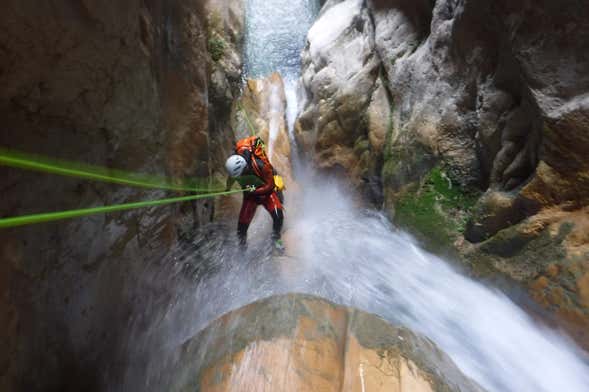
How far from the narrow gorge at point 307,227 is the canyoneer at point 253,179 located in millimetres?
523

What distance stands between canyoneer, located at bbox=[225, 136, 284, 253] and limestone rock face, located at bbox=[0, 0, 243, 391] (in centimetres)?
113

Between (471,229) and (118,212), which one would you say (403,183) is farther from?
(118,212)

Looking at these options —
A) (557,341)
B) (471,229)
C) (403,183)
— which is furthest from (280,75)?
(557,341)

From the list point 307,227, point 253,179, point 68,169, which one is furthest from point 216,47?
point 68,169

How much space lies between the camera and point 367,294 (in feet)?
12.6

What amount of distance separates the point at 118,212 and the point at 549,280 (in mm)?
3715

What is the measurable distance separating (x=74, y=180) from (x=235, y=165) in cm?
235

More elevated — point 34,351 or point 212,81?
point 212,81

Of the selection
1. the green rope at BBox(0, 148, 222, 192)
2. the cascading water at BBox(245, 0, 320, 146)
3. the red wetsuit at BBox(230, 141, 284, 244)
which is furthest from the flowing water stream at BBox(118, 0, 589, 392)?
the cascading water at BBox(245, 0, 320, 146)

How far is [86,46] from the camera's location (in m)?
2.05

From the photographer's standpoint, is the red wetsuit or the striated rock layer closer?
the striated rock layer

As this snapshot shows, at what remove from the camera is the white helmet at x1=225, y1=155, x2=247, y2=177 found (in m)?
4.18

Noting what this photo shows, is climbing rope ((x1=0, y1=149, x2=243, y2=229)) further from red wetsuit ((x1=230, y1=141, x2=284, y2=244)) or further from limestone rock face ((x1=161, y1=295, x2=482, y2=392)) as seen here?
red wetsuit ((x1=230, y1=141, x2=284, y2=244))

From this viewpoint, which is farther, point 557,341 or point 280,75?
point 280,75
